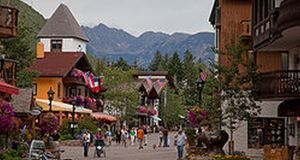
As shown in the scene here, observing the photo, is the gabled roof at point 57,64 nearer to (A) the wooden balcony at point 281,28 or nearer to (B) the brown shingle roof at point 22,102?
(B) the brown shingle roof at point 22,102

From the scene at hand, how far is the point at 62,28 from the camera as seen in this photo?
9638 cm

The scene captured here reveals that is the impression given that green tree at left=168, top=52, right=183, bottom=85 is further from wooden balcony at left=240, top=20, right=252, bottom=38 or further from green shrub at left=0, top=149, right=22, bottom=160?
green shrub at left=0, top=149, right=22, bottom=160

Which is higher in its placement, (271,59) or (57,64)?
(57,64)

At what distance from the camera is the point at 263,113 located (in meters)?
40.5

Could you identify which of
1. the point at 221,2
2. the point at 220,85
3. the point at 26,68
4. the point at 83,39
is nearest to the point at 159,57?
the point at 83,39

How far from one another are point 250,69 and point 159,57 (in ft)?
529

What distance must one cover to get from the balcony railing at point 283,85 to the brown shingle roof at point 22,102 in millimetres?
16098

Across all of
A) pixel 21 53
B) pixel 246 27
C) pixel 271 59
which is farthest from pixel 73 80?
pixel 271 59

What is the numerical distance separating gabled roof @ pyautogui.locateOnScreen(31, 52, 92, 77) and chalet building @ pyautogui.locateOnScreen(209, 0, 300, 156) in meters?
28.3

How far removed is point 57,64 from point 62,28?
22859 mm

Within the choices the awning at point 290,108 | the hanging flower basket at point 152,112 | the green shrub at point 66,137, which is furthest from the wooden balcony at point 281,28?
the hanging flower basket at point 152,112

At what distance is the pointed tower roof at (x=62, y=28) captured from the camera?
9504cm

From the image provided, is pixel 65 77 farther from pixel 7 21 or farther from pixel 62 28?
pixel 7 21

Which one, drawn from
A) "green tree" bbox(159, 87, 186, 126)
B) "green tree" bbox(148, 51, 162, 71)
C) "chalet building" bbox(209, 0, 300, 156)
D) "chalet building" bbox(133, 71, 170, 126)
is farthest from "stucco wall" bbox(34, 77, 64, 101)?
"green tree" bbox(148, 51, 162, 71)
